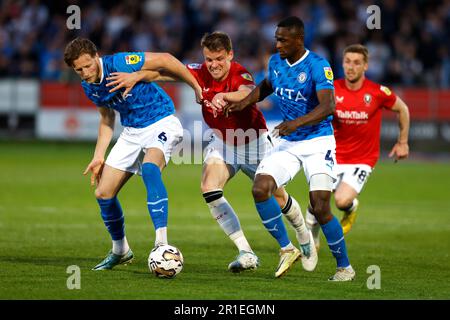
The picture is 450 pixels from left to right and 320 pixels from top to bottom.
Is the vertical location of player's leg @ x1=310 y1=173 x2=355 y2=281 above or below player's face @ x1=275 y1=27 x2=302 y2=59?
below

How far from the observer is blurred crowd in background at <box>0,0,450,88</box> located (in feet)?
79.0

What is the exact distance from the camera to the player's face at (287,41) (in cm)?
852

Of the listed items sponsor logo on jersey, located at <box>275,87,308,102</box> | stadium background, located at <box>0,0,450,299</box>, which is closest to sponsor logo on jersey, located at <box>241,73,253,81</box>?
sponsor logo on jersey, located at <box>275,87,308,102</box>

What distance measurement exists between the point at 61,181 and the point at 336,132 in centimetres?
810

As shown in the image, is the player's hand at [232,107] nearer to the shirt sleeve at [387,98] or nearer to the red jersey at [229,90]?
the red jersey at [229,90]

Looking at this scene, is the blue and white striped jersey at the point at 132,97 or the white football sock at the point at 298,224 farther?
the white football sock at the point at 298,224

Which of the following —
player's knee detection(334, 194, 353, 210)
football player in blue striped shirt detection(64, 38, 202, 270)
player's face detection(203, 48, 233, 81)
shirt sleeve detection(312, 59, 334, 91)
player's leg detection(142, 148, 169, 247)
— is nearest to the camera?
shirt sleeve detection(312, 59, 334, 91)

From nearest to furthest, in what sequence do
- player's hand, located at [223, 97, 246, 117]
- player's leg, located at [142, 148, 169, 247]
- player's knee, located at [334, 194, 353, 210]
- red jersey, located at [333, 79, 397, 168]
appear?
1. player's leg, located at [142, 148, 169, 247]
2. player's hand, located at [223, 97, 246, 117]
3. player's knee, located at [334, 194, 353, 210]
4. red jersey, located at [333, 79, 397, 168]

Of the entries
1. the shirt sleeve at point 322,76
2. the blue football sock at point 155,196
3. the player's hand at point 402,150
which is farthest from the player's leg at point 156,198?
the player's hand at point 402,150

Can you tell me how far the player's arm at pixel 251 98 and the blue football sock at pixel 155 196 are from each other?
90cm

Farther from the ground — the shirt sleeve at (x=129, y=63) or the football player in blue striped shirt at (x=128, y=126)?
the shirt sleeve at (x=129, y=63)

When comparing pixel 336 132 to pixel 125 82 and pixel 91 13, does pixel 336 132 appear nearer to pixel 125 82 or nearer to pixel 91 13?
pixel 125 82

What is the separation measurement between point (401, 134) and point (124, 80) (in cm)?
369

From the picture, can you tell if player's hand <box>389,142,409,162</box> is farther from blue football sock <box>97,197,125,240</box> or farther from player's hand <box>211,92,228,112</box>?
blue football sock <box>97,197,125,240</box>
